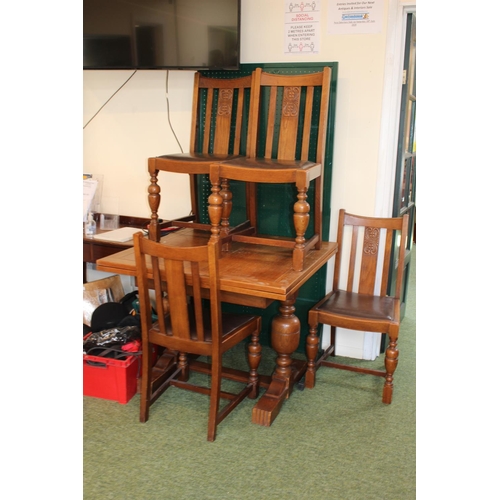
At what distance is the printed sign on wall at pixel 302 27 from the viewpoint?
9.25ft

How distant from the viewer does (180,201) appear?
3.38 meters

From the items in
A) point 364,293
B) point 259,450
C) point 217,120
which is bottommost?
point 259,450

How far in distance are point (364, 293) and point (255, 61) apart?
1.44 meters

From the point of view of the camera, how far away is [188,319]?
7.51 feet

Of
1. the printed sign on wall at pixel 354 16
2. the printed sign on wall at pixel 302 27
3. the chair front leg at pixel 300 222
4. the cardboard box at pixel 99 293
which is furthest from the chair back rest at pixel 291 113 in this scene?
the cardboard box at pixel 99 293

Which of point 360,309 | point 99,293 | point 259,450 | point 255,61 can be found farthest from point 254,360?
point 255,61

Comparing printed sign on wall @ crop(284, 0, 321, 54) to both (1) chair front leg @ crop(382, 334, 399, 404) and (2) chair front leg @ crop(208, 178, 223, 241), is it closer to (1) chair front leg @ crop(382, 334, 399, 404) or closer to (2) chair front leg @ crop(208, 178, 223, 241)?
(2) chair front leg @ crop(208, 178, 223, 241)

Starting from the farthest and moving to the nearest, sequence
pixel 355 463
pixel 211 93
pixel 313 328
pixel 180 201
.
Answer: pixel 180 201, pixel 211 93, pixel 313 328, pixel 355 463

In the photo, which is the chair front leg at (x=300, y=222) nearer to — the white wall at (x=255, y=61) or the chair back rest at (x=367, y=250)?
the chair back rest at (x=367, y=250)

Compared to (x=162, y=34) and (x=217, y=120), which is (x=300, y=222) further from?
(x=162, y=34)
